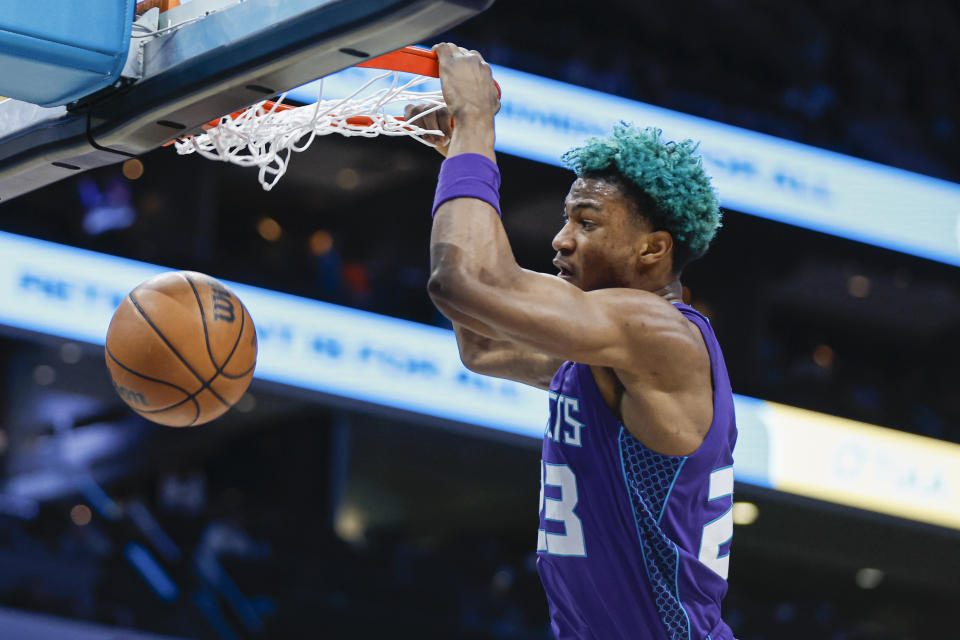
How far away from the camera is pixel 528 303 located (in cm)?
232

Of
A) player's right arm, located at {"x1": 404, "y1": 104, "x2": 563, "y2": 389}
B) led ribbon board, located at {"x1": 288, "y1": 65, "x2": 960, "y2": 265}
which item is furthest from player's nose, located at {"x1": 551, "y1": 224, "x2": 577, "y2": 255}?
led ribbon board, located at {"x1": 288, "y1": 65, "x2": 960, "y2": 265}

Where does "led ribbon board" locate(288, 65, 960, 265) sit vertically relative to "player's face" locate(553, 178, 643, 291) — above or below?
above

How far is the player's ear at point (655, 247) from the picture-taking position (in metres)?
2.62

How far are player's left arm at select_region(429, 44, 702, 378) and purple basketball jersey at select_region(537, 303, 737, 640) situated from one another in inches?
6.3

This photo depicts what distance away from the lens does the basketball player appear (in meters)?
2.35

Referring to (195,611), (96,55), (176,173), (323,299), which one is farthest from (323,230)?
(96,55)

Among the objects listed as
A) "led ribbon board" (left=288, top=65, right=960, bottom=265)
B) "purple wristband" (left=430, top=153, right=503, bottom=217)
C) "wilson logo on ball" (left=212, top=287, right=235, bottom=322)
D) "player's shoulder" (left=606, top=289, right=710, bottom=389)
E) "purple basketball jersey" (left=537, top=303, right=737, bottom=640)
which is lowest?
"purple basketball jersey" (left=537, top=303, right=737, bottom=640)

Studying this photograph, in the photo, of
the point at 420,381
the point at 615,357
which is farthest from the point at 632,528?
the point at 420,381

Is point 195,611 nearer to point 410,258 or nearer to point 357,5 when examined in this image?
point 410,258

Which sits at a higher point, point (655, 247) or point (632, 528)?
point (655, 247)

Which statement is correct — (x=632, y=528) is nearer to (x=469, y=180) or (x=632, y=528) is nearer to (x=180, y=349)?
(x=469, y=180)

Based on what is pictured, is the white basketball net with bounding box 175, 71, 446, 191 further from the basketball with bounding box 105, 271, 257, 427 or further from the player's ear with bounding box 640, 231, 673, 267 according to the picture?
the player's ear with bounding box 640, 231, 673, 267

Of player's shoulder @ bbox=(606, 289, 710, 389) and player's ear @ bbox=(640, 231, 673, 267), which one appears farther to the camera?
player's ear @ bbox=(640, 231, 673, 267)

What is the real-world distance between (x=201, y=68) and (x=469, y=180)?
715 mm
